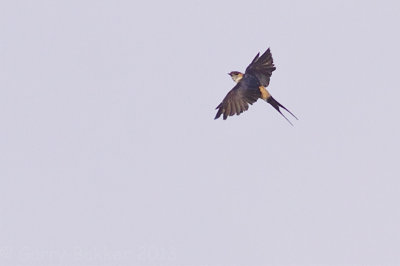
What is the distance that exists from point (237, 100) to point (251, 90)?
2.83 ft

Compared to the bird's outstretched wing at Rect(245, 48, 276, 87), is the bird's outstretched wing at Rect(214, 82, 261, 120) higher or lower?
lower

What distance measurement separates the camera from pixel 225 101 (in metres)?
28.8

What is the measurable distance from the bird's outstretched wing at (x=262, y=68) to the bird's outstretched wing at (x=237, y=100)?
760 millimetres

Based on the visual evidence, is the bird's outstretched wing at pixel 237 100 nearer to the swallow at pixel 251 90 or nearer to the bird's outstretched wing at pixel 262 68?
the swallow at pixel 251 90

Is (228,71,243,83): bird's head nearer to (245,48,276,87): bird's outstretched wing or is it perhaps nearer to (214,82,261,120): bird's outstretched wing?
(245,48,276,87): bird's outstretched wing

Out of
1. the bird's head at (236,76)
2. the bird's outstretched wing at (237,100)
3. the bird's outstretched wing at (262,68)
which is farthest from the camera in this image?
the bird's head at (236,76)

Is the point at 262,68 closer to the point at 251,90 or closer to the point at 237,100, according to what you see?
the point at 251,90

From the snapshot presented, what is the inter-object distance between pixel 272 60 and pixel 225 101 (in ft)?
8.49

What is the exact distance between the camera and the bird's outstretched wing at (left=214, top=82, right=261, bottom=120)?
28.6 meters

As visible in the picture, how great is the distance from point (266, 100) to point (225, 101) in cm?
185

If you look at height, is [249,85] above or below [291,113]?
above

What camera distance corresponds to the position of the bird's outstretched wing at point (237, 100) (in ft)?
94.0

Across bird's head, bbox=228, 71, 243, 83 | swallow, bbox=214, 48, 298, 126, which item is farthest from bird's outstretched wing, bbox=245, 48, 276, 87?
bird's head, bbox=228, 71, 243, 83

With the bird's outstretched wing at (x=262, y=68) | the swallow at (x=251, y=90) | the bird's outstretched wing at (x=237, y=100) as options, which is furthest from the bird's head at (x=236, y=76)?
the bird's outstretched wing at (x=237, y=100)
